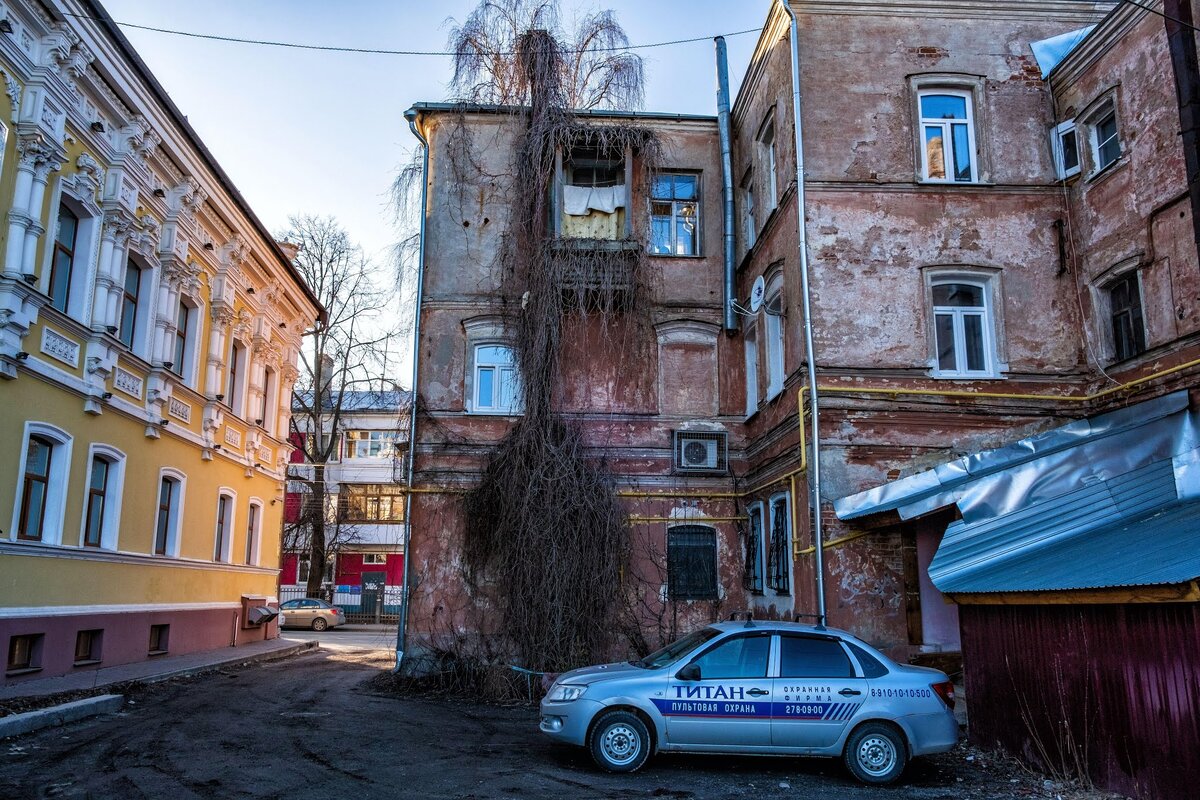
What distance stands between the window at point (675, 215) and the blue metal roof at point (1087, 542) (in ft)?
30.0

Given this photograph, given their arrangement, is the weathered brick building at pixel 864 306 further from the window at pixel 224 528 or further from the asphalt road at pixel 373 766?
→ the window at pixel 224 528

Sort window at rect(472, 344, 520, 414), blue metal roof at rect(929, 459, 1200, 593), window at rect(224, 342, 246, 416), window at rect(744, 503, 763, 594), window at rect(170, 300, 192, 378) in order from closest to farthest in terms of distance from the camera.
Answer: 1. blue metal roof at rect(929, 459, 1200, 593)
2. window at rect(744, 503, 763, 594)
3. window at rect(472, 344, 520, 414)
4. window at rect(170, 300, 192, 378)
5. window at rect(224, 342, 246, 416)

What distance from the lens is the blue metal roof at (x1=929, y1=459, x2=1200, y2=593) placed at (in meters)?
8.21

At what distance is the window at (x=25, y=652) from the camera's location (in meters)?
13.8

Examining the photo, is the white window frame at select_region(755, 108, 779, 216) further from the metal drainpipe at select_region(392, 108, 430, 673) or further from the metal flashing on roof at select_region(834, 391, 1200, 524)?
the metal drainpipe at select_region(392, 108, 430, 673)

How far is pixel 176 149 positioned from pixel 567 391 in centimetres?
976

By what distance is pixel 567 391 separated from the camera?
58.7 feet

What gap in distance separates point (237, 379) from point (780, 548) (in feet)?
52.3

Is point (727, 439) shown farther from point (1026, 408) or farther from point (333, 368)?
point (333, 368)

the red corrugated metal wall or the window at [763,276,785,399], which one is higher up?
the window at [763,276,785,399]

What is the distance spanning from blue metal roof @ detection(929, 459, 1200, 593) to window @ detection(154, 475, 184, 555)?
1607cm

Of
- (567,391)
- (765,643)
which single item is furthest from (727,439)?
(765,643)

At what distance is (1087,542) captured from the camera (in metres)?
9.77

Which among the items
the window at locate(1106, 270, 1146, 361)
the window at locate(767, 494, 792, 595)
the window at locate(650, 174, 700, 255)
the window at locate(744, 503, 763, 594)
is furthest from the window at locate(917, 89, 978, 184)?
the window at locate(744, 503, 763, 594)
